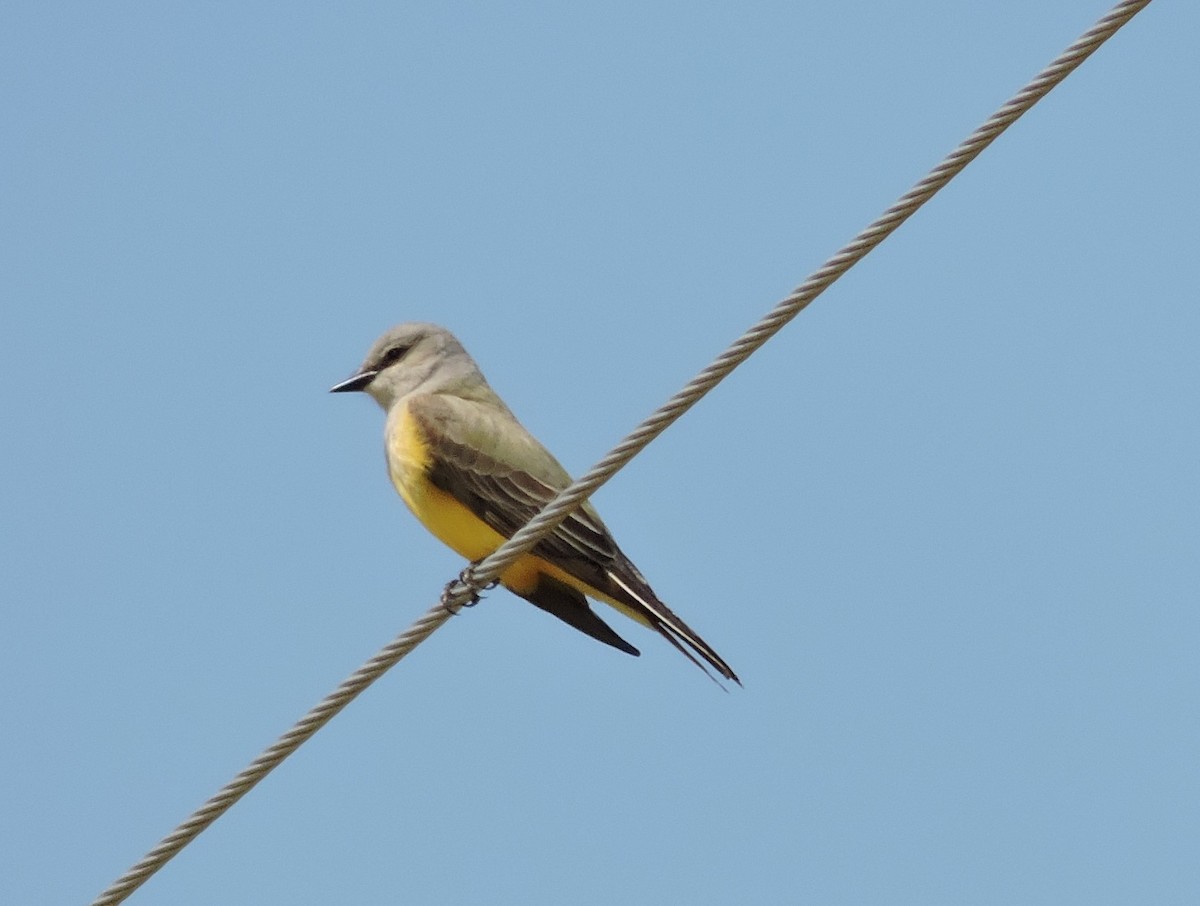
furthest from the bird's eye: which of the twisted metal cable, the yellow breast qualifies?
the twisted metal cable

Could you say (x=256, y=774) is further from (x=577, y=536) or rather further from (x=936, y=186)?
(x=577, y=536)

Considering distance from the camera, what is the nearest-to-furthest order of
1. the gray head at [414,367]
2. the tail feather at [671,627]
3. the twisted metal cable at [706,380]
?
1. the twisted metal cable at [706,380]
2. the tail feather at [671,627]
3. the gray head at [414,367]

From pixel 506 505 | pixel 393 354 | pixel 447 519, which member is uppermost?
pixel 393 354

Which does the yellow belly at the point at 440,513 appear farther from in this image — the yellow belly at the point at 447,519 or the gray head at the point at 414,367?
the gray head at the point at 414,367

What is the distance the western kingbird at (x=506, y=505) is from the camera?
659 centimetres

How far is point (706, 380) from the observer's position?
4.34 m

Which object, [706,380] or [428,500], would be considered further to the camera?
[428,500]

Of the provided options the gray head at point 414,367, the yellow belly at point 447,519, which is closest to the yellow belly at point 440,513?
the yellow belly at point 447,519

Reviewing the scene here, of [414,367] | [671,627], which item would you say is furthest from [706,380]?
[414,367]

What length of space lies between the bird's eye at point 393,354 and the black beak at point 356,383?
0.24ft

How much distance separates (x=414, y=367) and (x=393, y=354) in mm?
149

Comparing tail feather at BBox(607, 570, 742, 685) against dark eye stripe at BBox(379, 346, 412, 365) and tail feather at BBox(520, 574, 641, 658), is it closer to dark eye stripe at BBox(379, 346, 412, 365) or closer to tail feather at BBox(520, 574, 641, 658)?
tail feather at BBox(520, 574, 641, 658)

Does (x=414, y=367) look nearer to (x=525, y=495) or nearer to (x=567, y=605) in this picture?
(x=525, y=495)

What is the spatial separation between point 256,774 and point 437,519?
2662mm
